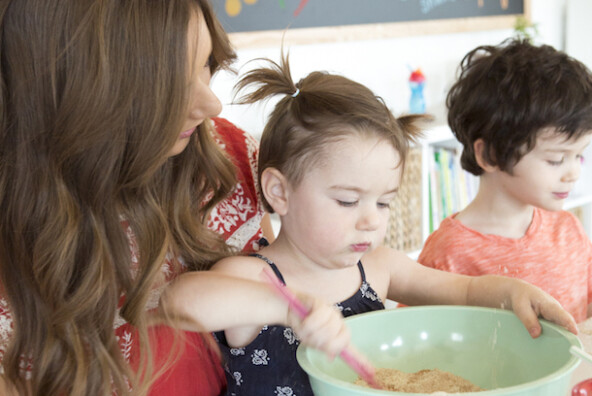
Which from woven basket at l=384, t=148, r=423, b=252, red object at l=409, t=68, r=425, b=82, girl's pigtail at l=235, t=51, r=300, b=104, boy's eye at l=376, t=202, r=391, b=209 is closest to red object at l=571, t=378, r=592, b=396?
boy's eye at l=376, t=202, r=391, b=209

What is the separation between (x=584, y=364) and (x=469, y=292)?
0.63 feet

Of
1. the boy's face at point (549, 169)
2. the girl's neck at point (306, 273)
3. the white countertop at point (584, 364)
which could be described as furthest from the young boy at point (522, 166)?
the girl's neck at point (306, 273)

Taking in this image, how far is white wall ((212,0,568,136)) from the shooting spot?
2.10 meters

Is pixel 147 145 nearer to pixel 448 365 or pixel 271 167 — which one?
pixel 271 167

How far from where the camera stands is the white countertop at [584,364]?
938 mm

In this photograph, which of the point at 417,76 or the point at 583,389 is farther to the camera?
the point at 417,76

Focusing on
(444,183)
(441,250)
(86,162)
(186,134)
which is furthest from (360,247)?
(444,183)

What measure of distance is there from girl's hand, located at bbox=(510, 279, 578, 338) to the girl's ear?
358mm

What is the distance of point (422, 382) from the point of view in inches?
34.8

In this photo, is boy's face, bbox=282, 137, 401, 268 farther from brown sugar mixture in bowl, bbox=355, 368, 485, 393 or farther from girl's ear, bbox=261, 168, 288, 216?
brown sugar mixture in bowl, bbox=355, 368, 485, 393

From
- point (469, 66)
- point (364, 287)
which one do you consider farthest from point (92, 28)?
point (469, 66)

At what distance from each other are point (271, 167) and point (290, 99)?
11 cm

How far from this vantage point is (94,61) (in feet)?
2.52

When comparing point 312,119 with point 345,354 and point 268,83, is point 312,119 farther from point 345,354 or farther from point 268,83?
point 345,354
